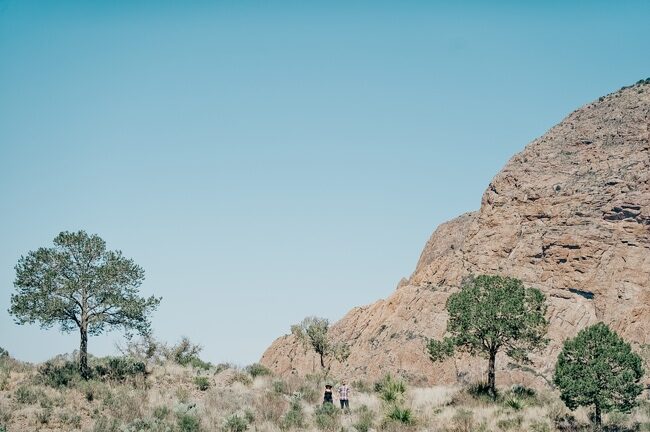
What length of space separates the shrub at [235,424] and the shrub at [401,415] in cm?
604

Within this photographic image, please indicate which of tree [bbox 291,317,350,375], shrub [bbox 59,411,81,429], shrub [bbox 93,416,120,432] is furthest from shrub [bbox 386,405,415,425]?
tree [bbox 291,317,350,375]

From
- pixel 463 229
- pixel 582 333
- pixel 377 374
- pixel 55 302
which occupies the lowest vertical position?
pixel 377 374

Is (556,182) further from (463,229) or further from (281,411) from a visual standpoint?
(281,411)

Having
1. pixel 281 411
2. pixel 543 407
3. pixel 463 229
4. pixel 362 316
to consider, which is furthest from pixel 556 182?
pixel 281 411

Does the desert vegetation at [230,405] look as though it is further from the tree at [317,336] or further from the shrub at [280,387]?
the tree at [317,336]

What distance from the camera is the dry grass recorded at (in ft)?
77.5

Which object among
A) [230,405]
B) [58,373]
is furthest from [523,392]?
[58,373]

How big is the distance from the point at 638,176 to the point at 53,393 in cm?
6556

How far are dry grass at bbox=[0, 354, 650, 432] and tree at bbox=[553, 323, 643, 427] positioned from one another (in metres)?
1.46

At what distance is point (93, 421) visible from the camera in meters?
23.9

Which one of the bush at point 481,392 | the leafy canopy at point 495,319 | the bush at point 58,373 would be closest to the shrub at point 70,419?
the bush at point 58,373

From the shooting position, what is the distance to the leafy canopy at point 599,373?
26328mm

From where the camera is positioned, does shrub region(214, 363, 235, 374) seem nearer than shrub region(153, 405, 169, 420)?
No

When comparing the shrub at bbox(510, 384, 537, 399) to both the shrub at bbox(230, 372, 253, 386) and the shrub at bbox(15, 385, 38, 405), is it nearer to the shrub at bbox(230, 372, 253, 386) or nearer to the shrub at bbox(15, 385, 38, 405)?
the shrub at bbox(230, 372, 253, 386)
